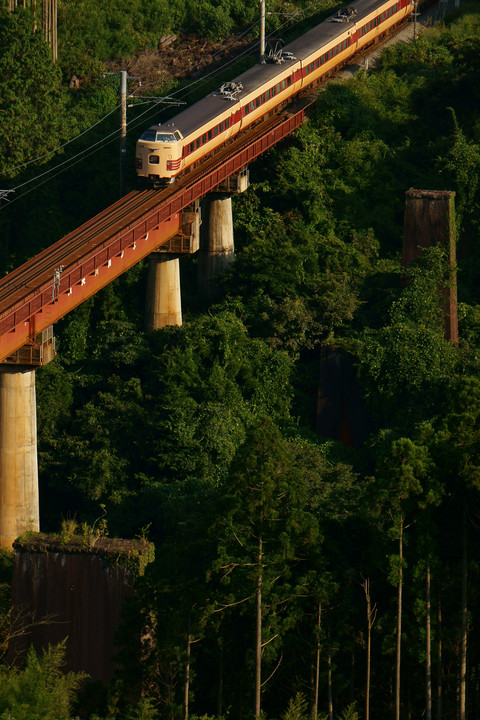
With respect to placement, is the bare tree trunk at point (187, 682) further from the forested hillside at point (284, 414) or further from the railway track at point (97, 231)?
the railway track at point (97, 231)

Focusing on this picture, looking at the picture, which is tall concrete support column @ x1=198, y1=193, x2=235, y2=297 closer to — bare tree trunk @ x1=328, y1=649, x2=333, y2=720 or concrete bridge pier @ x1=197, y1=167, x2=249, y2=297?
concrete bridge pier @ x1=197, y1=167, x2=249, y2=297

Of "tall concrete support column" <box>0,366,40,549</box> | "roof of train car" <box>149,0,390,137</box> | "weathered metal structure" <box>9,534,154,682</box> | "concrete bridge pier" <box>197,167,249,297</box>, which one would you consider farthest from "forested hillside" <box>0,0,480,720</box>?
"tall concrete support column" <box>0,366,40,549</box>

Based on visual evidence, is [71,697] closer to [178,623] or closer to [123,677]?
[123,677]

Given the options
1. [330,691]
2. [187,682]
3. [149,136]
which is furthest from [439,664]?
[149,136]

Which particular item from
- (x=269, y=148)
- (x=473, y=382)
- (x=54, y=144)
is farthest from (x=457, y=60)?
(x=473, y=382)

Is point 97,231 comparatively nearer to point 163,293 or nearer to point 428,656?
point 163,293
